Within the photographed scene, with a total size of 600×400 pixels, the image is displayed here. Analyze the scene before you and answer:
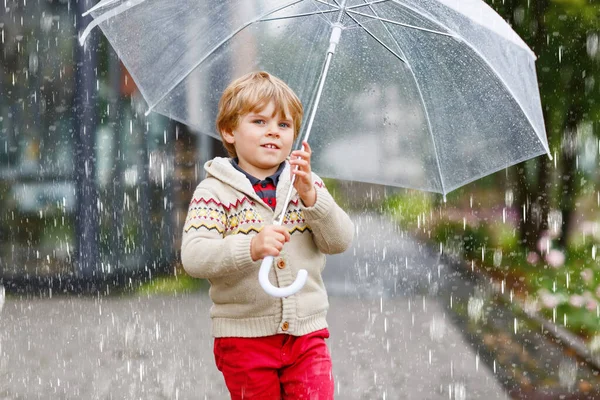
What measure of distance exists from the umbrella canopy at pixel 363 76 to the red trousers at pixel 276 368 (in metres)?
1.05

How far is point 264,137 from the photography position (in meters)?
3.10

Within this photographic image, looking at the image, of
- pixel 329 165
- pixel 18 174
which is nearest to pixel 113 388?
pixel 329 165

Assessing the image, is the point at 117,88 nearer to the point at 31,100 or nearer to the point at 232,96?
the point at 31,100

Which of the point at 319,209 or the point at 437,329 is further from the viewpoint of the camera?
the point at 437,329

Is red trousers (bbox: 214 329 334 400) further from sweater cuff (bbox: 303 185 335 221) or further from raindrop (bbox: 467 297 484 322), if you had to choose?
raindrop (bbox: 467 297 484 322)

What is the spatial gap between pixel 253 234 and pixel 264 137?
333 mm

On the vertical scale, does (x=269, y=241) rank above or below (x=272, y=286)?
above

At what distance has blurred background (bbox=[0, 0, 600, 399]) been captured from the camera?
1041 centimetres

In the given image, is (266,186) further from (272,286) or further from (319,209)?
(272,286)

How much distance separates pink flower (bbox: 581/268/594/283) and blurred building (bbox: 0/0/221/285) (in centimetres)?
506

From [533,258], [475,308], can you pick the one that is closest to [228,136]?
[475,308]

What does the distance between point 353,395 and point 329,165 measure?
210 cm

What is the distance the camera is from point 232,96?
10.3 ft

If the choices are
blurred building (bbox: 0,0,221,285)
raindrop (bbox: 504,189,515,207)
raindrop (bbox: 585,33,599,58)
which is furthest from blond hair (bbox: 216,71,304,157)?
raindrop (bbox: 504,189,515,207)
